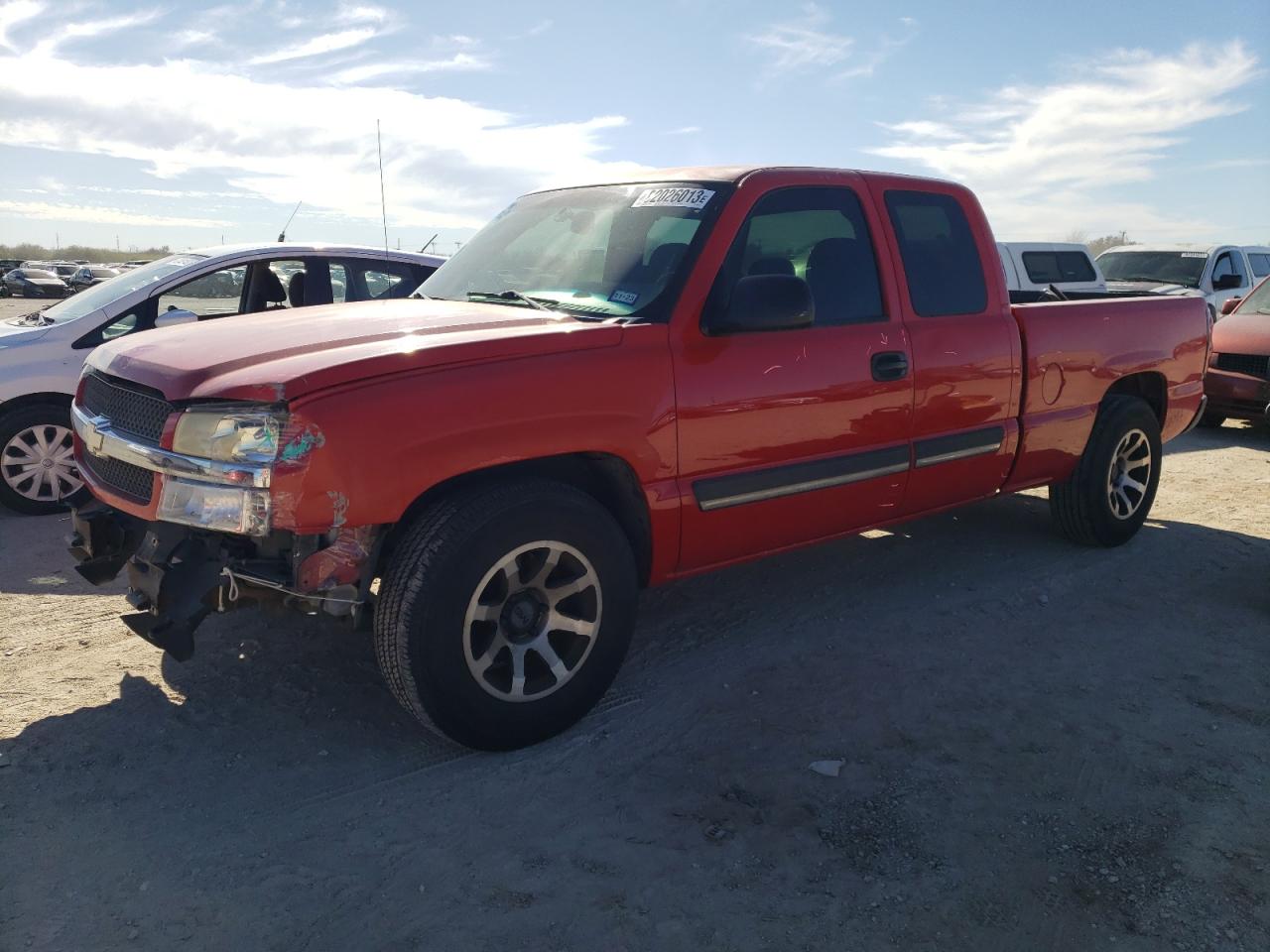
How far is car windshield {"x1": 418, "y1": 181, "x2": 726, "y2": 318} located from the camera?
366 cm

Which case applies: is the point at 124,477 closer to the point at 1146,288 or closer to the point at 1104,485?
the point at 1104,485

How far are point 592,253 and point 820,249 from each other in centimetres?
101

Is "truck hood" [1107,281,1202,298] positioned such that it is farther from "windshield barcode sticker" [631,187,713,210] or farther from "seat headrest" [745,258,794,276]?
"windshield barcode sticker" [631,187,713,210]

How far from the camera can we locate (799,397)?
382 centimetres

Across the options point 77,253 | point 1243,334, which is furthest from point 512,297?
point 77,253

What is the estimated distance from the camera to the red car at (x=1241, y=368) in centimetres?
990

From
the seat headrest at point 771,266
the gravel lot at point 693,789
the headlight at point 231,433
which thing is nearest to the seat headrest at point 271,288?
the gravel lot at point 693,789

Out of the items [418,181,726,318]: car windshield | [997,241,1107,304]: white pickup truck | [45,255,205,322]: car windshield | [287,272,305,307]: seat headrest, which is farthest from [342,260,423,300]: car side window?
[997,241,1107,304]: white pickup truck

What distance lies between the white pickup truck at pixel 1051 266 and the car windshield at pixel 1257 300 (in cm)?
150

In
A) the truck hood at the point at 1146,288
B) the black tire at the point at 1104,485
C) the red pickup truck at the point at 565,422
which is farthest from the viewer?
the truck hood at the point at 1146,288

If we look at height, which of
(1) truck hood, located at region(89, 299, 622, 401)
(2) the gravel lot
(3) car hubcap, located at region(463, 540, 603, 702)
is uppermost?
(1) truck hood, located at region(89, 299, 622, 401)

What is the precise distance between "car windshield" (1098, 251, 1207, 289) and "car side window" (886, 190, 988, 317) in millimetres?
11091

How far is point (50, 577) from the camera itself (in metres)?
4.98

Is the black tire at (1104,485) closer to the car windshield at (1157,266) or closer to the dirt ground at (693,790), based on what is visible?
the dirt ground at (693,790)
